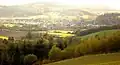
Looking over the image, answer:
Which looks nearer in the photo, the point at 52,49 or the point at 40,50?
the point at 52,49

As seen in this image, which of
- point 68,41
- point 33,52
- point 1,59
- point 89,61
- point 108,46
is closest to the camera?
point 89,61

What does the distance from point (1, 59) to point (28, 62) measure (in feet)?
21.9

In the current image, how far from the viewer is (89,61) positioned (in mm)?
37406

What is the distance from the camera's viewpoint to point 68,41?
6950cm

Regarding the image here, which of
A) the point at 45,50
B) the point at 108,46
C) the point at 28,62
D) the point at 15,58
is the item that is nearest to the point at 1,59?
the point at 15,58

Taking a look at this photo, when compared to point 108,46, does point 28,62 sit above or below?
below

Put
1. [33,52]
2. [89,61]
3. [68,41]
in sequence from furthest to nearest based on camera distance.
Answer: [68,41], [33,52], [89,61]

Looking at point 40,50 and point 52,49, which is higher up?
point 52,49

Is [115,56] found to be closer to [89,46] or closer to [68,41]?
[89,46]

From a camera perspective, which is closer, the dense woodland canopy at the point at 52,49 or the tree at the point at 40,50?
the dense woodland canopy at the point at 52,49

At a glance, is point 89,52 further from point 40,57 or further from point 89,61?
point 40,57

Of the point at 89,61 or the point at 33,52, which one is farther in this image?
the point at 33,52

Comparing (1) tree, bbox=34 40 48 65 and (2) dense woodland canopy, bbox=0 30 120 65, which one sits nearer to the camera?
(2) dense woodland canopy, bbox=0 30 120 65

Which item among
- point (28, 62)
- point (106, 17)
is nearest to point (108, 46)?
point (28, 62)
